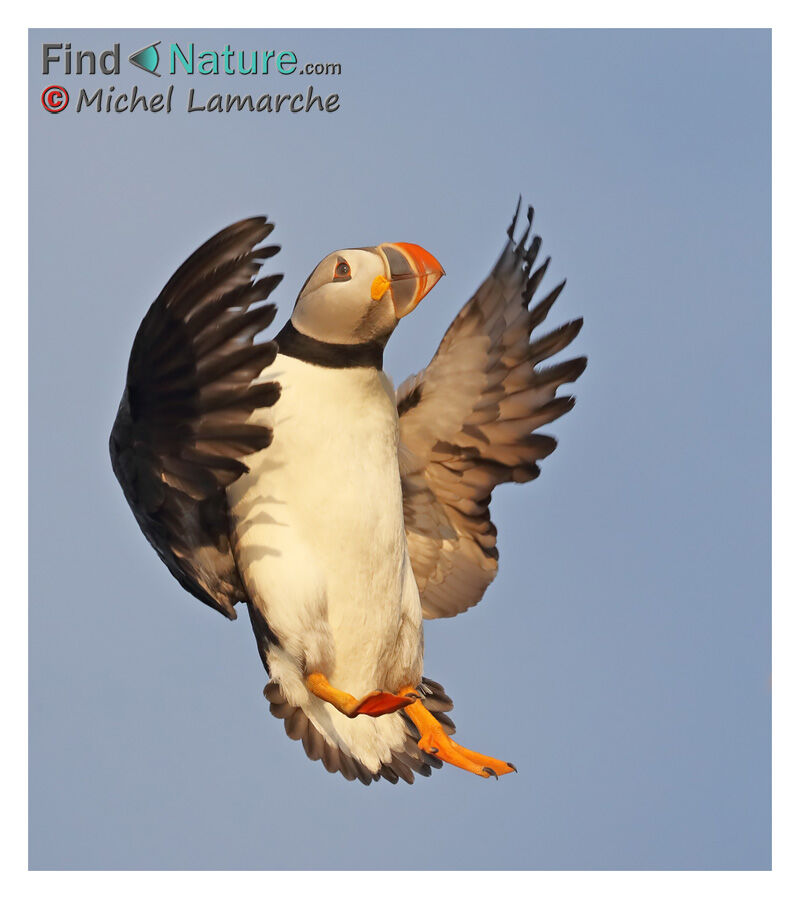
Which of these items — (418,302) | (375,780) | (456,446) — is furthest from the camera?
(456,446)

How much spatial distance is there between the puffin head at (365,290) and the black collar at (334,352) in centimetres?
2

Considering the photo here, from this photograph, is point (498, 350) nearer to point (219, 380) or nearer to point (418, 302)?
point (418, 302)

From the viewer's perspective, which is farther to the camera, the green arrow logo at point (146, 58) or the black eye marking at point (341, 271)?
the green arrow logo at point (146, 58)

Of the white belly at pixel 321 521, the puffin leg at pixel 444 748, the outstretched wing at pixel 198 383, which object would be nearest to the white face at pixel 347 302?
the white belly at pixel 321 521

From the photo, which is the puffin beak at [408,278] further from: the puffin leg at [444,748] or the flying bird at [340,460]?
the puffin leg at [444,748]

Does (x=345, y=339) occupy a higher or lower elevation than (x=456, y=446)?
higher

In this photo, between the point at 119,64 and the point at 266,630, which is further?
the point at 119,64

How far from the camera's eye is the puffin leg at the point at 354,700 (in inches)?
192

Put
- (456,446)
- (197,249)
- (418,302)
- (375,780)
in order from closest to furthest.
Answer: (197,249) → (418,302) → (375,780) → (456,446)

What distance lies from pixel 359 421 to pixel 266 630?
0.79 metres

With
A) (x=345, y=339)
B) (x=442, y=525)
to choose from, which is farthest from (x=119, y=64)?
(x=442, y=525)

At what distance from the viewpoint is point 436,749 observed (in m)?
5.39

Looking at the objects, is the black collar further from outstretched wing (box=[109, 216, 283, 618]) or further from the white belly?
outstretched wing (box=[109, 216, 283, 618])

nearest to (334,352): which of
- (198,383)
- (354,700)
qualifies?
(198,383)
